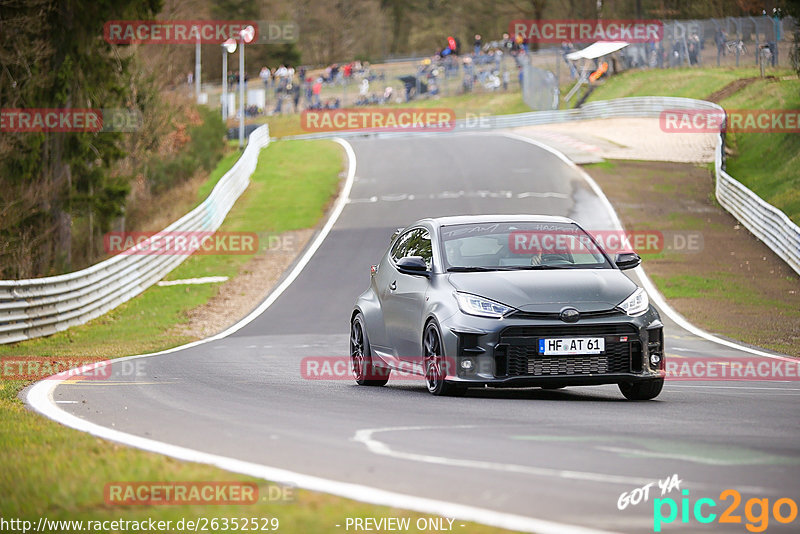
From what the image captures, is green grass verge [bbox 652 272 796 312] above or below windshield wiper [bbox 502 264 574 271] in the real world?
below

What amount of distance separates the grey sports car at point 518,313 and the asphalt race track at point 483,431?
279mm

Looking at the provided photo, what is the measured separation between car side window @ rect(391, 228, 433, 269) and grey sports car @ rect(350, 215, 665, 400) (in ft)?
0.08

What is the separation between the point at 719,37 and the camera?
63500 millimetres

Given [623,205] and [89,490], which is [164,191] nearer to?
[623,205]

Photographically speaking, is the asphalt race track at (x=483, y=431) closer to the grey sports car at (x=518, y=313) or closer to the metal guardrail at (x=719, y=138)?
the grey sports car at (x=518, y=313)

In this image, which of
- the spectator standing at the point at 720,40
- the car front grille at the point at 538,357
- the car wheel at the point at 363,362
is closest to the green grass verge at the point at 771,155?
the spectator standing at the point at 720,40

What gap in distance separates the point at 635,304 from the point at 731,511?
511 cm

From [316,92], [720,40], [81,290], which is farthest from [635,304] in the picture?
[316,92]

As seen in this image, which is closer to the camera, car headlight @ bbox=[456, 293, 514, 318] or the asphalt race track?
the asphalt race track

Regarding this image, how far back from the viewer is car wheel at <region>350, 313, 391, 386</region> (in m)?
12.4

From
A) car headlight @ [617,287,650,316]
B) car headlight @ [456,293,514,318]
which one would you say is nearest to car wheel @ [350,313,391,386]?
car headlight @ [456,293,514,318]

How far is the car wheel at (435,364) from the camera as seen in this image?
410 inches

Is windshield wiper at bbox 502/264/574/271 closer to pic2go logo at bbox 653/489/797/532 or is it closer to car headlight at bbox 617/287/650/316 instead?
car headlight at bbox 617/287/650/316

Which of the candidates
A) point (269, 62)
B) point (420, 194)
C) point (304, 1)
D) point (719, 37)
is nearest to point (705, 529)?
point (420, 194)
